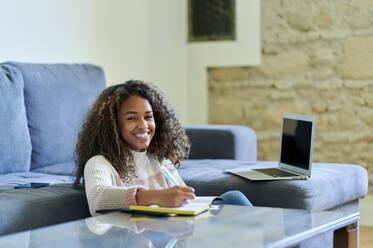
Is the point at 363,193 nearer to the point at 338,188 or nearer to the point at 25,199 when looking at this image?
the point at 338,188

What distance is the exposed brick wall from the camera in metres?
3.59

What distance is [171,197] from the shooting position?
1549 millimetres

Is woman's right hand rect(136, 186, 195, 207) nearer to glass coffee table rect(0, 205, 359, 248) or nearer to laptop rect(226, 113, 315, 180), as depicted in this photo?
glass coffee table rect(0, 205, 359, 248)

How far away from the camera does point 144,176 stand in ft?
6.49

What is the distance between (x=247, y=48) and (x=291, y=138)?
66.6 inches

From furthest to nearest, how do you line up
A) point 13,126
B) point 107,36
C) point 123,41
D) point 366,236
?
point 123,41, point 107,36, point 366,236, point 13,126

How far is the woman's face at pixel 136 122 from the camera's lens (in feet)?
6.40

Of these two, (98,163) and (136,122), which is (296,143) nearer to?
(136,122)

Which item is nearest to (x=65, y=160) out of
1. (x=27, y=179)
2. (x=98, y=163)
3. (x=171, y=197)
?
(x=27, y=179)

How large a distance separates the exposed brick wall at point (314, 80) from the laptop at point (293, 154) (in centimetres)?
135

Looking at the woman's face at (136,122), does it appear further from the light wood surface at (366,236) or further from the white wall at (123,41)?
the light wood surface at (366,236)

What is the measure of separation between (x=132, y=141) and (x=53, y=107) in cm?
90

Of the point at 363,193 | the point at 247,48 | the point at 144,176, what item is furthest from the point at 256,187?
the point at 247,48

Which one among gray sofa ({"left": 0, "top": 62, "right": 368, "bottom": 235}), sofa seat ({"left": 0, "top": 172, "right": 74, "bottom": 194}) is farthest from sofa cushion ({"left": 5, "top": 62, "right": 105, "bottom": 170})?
sofa seat ({"left": 0, "top": 172, "right": 74, "bottom": 194})
